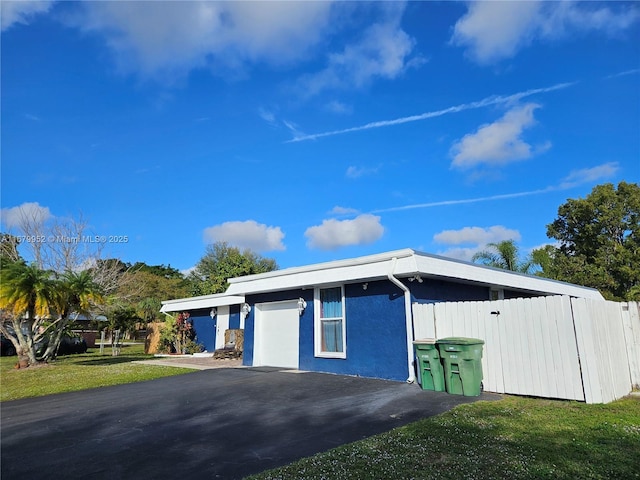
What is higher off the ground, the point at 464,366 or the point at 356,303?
the point at 356,303

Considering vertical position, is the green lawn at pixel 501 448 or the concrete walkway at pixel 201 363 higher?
the green lawn at pixel 501 448

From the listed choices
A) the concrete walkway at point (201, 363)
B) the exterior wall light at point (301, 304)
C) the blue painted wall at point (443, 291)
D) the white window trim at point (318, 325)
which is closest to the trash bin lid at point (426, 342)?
the blue painted wall at point (443, 291)

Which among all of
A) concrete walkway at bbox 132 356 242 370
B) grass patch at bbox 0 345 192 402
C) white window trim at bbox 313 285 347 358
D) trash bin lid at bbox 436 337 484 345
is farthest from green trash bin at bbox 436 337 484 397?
grass patch at bbox 0 345 192 402

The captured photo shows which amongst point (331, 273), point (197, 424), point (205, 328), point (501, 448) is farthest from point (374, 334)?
point (205, 328)

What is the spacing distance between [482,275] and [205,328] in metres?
15.1

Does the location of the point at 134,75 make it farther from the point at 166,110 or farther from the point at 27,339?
the point at 27,339

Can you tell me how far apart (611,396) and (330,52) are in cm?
1165

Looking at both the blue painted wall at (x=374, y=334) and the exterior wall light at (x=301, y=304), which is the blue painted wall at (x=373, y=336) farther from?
the exterior wall light at (x=301, y=304)

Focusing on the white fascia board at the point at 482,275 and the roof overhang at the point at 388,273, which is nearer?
the roof overhang at the point at 388,273

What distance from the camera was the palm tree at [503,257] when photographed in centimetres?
2022

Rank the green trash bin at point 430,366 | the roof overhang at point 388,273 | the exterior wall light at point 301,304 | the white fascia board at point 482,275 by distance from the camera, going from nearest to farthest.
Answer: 1. the green trash bin at point 430,366
2. the roof overhang at point 388,273
3. the white fascia board at point 482,275
4. the exterior wall light at point 301,304

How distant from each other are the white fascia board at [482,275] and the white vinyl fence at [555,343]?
1235 mm

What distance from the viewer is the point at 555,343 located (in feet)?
24.0

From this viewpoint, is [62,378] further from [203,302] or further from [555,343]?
[555,343]
